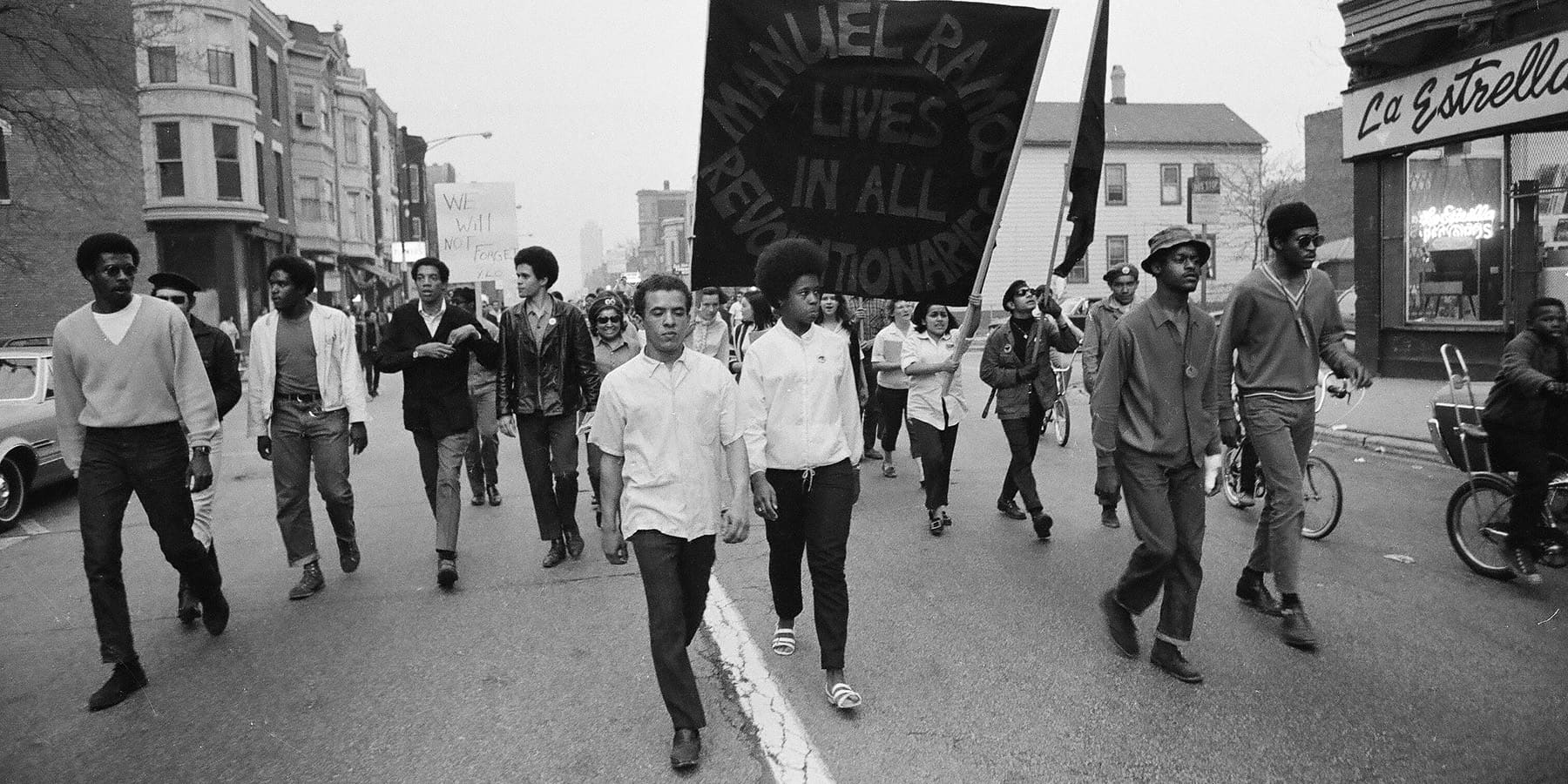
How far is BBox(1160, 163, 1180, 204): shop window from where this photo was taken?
48500 mm

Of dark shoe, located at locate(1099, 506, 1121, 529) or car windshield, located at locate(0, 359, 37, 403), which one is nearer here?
dark shoe, located at locate(1099, 506, 1121, 529)

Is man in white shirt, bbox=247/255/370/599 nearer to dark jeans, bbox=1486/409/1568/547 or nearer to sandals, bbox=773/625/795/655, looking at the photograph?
sandals, bbox=773/625/795/655

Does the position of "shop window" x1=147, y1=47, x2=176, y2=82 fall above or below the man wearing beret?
above

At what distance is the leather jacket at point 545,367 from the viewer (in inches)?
275

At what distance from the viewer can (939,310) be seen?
800cm

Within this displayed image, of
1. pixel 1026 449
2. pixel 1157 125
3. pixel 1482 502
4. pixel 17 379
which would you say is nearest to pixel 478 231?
pixel 17 379

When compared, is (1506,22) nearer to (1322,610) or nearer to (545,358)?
(1322,610)

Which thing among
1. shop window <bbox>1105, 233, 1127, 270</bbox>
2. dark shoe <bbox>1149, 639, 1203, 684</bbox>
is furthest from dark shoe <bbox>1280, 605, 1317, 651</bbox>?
shop window <bbox>1105, 233, 1127, 270</bbox>

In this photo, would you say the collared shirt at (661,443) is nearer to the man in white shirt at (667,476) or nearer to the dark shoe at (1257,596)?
the man in white shirt at (667,476)

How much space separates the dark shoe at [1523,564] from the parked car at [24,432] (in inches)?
425

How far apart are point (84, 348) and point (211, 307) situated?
3.77m

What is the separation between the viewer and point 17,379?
10.4 metres

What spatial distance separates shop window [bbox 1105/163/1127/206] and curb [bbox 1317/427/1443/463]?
37.3 m

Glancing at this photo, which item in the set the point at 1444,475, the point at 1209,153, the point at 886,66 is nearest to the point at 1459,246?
the point at 1444,475
